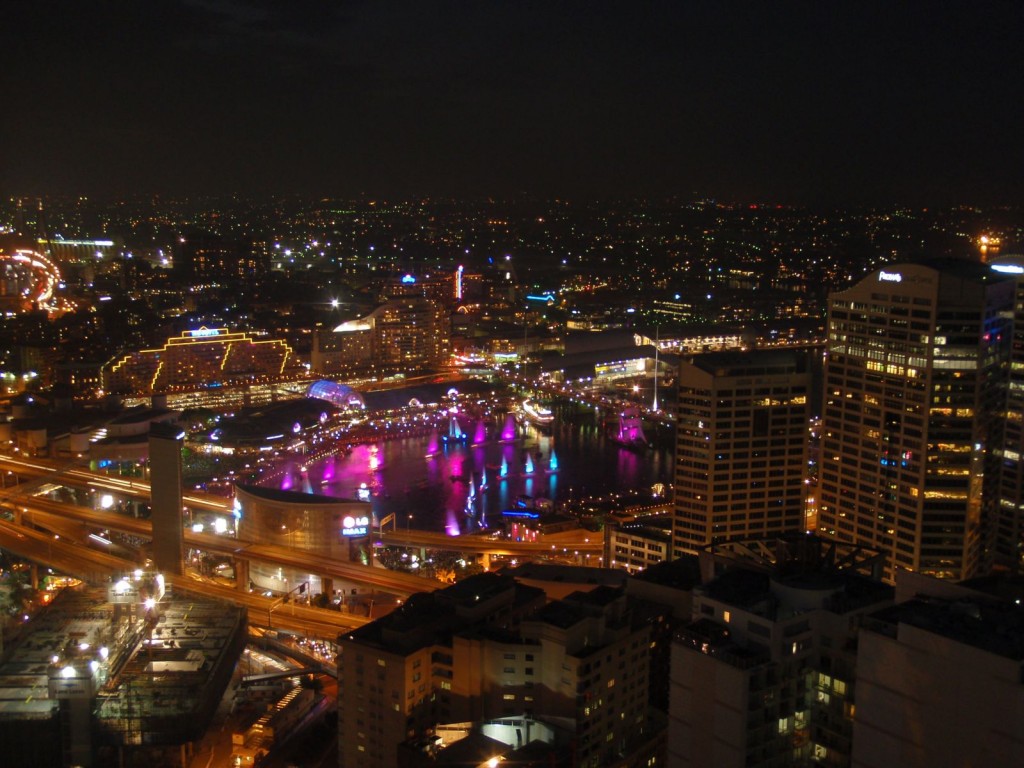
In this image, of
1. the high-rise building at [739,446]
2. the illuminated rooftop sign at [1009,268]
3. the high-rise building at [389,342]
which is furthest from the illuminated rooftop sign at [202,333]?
the illuminated rooftop sign at [1009,268]

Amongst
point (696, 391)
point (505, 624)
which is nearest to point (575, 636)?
point (505, 624)

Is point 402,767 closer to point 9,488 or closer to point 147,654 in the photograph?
point 147,654

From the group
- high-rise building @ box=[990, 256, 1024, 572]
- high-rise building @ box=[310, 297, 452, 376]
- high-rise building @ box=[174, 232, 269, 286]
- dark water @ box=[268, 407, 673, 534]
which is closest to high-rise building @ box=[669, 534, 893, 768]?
high-rise building @ box=[990, 256, 1024, 572]

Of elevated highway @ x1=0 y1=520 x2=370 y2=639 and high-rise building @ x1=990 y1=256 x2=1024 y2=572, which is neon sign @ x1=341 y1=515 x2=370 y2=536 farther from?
high-rise building @ x1=990 y1=256 x2=1024 y2=572

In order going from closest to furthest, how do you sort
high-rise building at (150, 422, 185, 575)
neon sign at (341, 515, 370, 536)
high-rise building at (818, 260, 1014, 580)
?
1. high-rise building at (818, 260, 1014, 580)
2. high-rise building at (150, 422, 185, 575)
3. neon sign at (341, 515, 370, 536)

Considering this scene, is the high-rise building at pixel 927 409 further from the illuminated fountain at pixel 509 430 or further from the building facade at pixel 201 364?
the building facade at pixel 201 364

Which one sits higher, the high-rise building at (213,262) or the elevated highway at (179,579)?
the high-rise building at (213,262)
